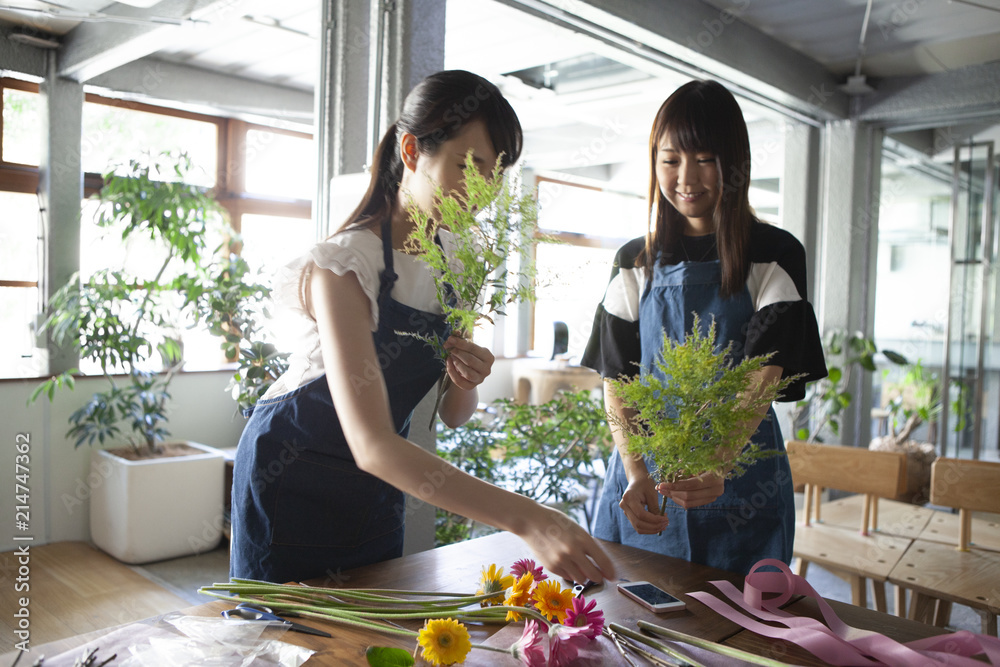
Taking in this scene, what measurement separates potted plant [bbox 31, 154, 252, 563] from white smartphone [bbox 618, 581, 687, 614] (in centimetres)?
338

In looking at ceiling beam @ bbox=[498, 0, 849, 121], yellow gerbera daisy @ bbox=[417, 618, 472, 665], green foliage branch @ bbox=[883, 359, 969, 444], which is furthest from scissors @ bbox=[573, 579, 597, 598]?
green foliage branch @ bbox=[883, 359, 969, 444]

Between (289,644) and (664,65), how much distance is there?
12.0 ft

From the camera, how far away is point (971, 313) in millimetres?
5121

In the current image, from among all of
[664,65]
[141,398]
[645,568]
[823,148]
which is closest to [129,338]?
[141,398]

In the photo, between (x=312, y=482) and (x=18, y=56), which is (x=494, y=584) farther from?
(x=18, y=56)

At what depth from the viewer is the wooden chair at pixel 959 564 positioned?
7.20 ft

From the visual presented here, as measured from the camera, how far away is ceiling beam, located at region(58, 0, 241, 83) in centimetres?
373

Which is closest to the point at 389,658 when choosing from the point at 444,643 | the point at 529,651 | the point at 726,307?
the point at 444,643

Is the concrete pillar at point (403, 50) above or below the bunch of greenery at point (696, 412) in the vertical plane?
above

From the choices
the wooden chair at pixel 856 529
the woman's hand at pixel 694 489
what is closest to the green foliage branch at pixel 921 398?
the wooden chair at pixel 856 529

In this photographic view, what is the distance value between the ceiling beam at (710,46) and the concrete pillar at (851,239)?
0.83ft

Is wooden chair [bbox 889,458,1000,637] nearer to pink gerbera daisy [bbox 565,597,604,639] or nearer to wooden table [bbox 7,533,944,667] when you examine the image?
wooden table [bbox 7,533,944,667]

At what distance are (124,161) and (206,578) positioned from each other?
2.46 m

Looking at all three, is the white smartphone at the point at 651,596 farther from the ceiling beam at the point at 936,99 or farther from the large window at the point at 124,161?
the ceiling beam at the point at 936,99
